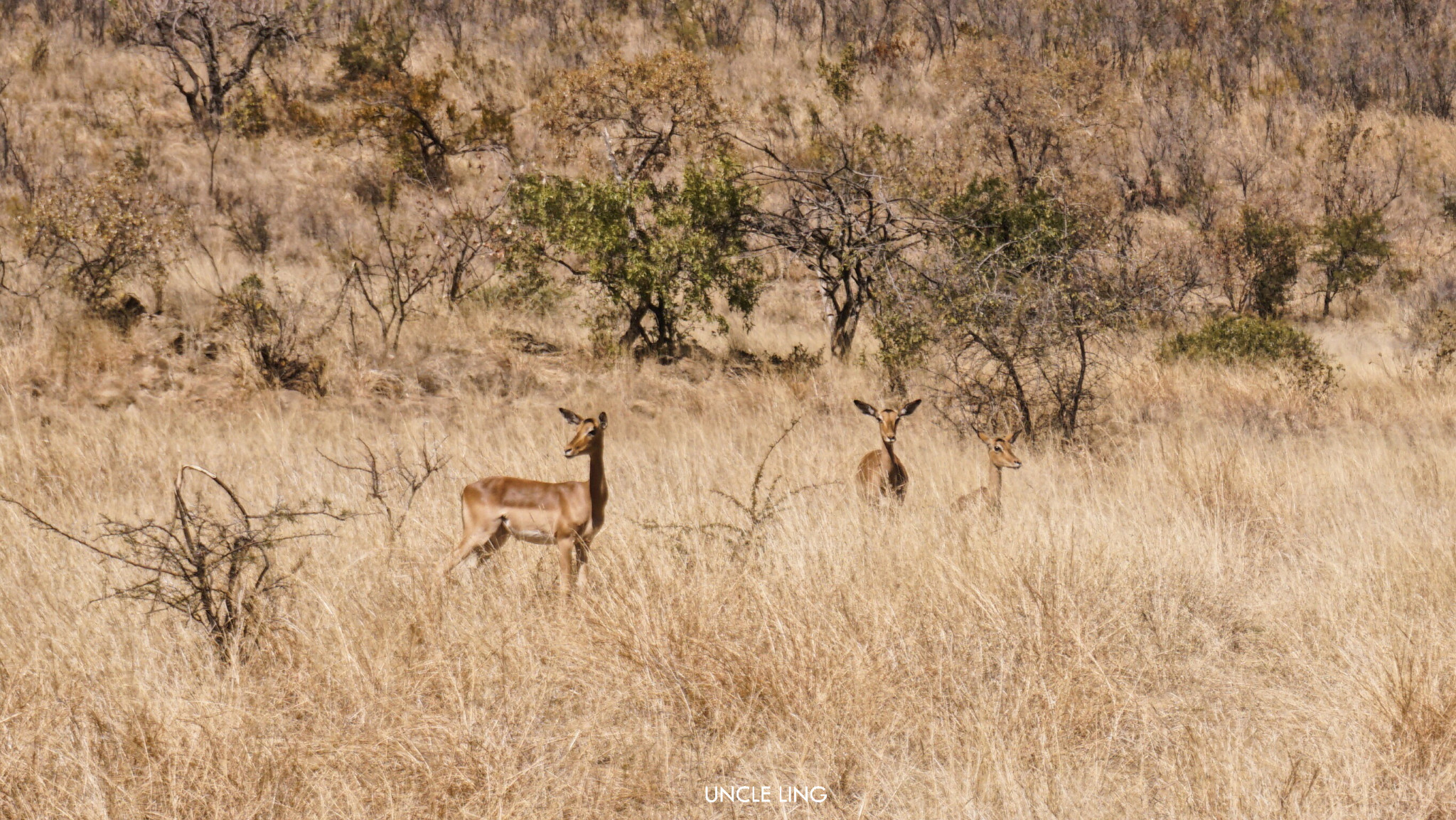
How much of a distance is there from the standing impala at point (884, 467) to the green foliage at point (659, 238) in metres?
4.15

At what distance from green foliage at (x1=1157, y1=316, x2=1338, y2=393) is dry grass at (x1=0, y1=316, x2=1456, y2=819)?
581 centimetres

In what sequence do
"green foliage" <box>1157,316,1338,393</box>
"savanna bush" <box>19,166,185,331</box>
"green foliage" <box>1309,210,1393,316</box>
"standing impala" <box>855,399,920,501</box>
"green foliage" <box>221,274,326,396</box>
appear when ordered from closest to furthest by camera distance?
"standing impala" <box>855,399,920,501</box>, "green foliage" <box>221,274,326,396</box>, "savanna bush" <box>19,166,185,331</box>, "green foliage" <box>1157,316,1338,393</box>, "green foliage" <box>1309,210,1393,316</box>

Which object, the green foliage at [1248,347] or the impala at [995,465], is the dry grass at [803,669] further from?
the green foliage at [1248,347]

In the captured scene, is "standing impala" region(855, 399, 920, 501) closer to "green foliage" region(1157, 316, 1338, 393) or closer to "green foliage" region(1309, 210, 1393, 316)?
"green foliage" region(1157, 316, 1338, 393)

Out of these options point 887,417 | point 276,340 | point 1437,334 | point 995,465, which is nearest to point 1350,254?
point 1437,334

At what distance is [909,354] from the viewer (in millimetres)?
10664

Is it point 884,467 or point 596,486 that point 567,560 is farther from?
point 884,467

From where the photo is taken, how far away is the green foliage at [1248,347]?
12703mm

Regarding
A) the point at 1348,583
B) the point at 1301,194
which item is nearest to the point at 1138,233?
the point at 1301,194

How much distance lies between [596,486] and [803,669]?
1.67 meters

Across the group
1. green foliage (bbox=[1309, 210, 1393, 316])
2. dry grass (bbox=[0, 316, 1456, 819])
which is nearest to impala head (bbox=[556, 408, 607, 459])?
dry grass (bbox=[0, 316, 1456, 819])

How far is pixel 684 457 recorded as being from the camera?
26.3ft

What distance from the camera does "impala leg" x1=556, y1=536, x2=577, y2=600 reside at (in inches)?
203

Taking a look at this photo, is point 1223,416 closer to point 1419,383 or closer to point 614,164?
point 1419,383
